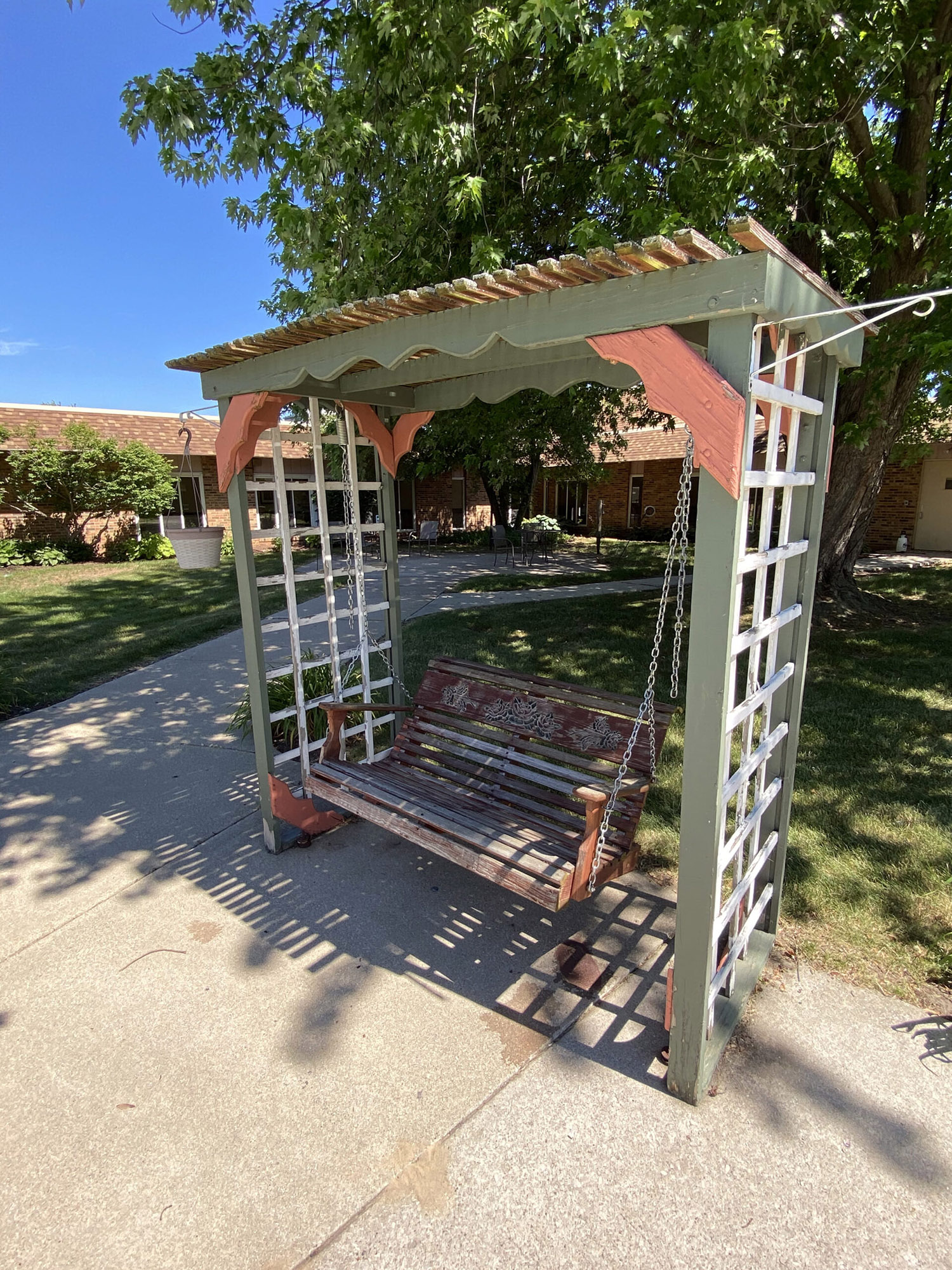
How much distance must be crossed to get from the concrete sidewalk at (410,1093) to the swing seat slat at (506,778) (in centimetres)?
48

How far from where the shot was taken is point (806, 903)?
331 cm

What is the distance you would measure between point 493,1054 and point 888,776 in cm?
338

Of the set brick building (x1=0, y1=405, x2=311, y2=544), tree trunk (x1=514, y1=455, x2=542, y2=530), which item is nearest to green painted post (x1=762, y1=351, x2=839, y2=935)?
brick building (x1=0, y1=405, x2=311, y2=544)

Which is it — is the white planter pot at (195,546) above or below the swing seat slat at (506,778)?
above

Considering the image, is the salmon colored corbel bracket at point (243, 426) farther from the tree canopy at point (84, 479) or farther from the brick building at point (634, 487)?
the brick building at point (634, 487)

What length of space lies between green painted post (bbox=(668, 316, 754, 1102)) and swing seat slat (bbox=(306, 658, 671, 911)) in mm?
495

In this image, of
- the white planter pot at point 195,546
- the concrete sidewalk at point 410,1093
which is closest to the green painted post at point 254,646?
the concrete sidewalk at point 410,1093

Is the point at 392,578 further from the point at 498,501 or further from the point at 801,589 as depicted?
the point at 498,501

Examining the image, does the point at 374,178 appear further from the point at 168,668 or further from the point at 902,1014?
the point at 902,1014

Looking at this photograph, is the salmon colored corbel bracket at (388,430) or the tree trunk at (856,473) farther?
the tree trunk at (856,473)

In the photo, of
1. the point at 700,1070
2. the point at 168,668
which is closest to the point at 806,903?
the point at 700,1070

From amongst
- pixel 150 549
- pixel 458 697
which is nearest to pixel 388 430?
pixel 458 697

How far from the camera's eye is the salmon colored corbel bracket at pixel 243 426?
3455 millimetres

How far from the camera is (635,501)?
71.0 ft
